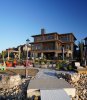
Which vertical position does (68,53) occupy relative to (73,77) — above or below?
above

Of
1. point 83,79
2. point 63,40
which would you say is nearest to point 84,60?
point 83,79

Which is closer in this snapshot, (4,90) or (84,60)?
(4,90)

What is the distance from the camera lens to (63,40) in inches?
2415

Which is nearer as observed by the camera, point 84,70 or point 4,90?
point 4,90

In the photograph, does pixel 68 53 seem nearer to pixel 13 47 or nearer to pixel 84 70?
pixel 13 47

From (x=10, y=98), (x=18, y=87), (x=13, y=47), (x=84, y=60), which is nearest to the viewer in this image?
(x=10, y=98)

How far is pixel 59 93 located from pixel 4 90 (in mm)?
6385

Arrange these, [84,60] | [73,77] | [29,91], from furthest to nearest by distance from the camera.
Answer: [84,60]
[73,77]
[29,91]

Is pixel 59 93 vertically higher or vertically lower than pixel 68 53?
lower

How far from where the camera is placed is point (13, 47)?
8112 centimetres

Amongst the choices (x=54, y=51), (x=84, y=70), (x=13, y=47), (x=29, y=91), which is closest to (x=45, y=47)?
(x=54, y=51)

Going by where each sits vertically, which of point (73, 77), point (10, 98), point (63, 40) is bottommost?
point (10, 98)

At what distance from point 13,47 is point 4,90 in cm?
6486

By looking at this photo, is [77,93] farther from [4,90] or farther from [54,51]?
[54,51]
